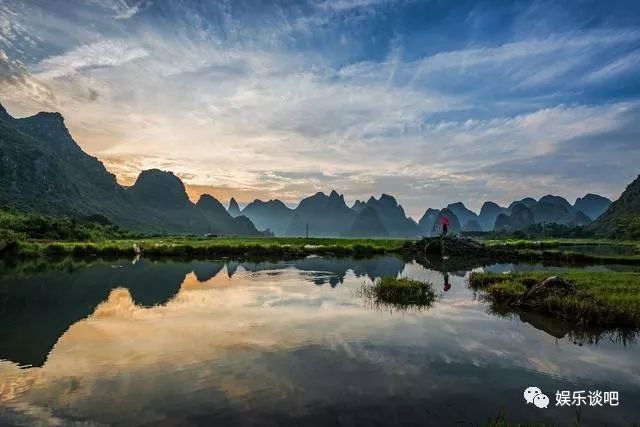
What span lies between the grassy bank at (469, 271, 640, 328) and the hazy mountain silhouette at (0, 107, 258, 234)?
344 feet

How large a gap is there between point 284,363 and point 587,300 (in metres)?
13.2

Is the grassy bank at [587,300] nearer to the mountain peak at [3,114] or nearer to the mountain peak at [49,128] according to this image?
the mountain peak at [3,114]

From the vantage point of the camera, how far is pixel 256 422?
7398 mm

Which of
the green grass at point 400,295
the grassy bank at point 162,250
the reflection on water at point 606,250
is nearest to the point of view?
the green grass at point 400,295

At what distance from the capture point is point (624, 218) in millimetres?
116000

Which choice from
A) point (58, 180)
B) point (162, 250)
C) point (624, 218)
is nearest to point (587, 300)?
point (162, 250)

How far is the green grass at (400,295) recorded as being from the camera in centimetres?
1920

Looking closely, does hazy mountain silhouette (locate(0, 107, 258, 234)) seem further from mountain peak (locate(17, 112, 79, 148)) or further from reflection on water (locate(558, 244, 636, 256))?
reflection on water (locate(558, 244, 636, 256))

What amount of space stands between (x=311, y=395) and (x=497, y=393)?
4306mm

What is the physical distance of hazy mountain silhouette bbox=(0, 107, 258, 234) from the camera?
11081 centimetres

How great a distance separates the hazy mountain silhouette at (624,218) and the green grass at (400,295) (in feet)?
289

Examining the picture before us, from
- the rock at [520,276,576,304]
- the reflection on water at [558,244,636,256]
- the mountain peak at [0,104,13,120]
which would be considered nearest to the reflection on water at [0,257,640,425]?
the rock at [520,276,576,304]

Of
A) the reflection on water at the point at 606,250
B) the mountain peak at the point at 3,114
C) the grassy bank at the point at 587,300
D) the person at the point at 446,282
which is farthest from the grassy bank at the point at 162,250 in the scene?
the mountain peak at the point at 3,114

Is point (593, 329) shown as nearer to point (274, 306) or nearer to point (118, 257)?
point (274, 306)
